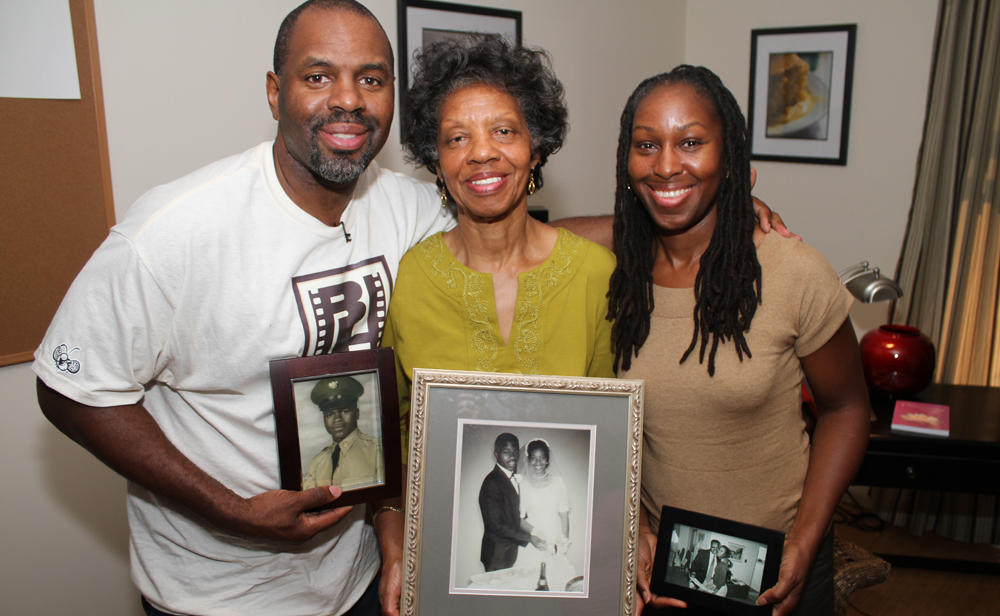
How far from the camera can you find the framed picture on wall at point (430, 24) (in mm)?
2463

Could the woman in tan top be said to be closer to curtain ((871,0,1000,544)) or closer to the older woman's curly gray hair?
the older woman's curly gray hair

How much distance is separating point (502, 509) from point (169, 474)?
2.32 feet

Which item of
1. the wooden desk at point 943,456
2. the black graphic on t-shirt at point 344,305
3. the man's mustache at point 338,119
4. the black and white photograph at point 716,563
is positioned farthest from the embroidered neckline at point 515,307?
the wooden desk at point 943,456

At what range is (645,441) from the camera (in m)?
1.65

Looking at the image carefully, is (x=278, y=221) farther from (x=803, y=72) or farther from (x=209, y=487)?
(x=803, y=72)

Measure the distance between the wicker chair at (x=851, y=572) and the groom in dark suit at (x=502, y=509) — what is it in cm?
162

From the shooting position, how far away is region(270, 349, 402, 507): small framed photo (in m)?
1.42

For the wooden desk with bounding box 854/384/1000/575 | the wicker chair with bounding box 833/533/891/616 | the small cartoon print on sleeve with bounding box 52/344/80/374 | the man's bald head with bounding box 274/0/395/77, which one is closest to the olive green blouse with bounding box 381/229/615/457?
the man's bald head with bounding box 274/0/395/77

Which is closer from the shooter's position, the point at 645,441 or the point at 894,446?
the point at 645,441

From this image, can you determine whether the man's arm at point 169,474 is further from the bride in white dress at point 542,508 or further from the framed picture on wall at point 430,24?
the framed picture on wall at point 430,24

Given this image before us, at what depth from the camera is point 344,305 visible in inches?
60.9

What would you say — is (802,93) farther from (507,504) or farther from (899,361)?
(507,504)

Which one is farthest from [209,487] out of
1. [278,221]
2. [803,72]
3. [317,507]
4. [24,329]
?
[803,72]

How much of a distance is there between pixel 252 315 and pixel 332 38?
24.6 inches
